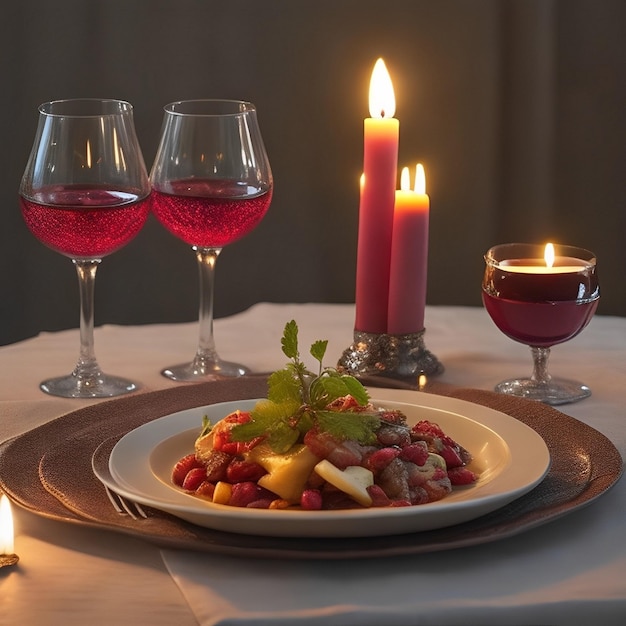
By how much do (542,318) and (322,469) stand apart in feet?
1.93

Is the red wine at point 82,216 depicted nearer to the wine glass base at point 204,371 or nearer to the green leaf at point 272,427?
the wine glass base at point 204,371

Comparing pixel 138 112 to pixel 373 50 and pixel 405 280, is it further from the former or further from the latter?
pixel 405 280

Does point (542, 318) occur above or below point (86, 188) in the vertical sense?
Answer: below

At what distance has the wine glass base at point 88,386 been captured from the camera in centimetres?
139

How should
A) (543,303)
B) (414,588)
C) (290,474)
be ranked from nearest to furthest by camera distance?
(414,588) → (290,474) → (543,303)

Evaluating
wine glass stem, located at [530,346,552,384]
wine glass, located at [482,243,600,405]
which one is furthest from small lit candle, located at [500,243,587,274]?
wine glass stem, located at [530,346,552,384]

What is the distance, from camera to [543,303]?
1.39m

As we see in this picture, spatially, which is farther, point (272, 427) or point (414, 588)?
point (272, 427)

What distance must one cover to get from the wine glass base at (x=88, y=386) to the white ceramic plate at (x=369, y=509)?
0.26 m

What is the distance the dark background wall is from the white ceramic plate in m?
2.31

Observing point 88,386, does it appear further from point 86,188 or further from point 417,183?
point 417,183

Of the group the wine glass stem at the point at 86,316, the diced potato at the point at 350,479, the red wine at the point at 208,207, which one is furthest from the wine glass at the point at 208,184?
the diced potato at the point at 350,479

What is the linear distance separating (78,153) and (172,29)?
2.06m

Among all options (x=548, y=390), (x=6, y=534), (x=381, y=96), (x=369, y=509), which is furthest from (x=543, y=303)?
(x=6, y=534)
